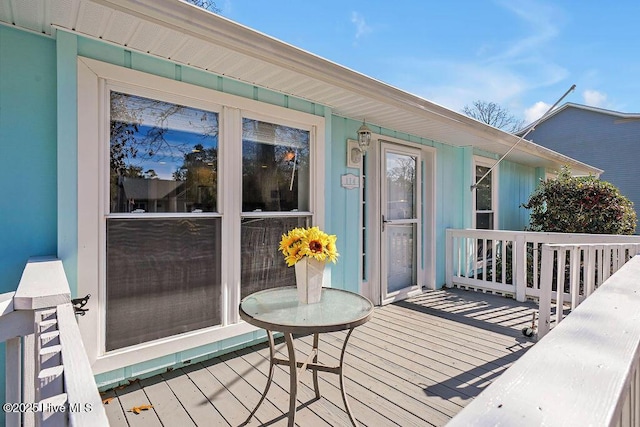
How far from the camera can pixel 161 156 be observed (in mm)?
2389

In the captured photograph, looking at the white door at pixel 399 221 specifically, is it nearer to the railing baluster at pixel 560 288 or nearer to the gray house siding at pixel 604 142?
the railing baluster at pixel 560 288

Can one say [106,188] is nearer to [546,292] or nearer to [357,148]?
[357,148]

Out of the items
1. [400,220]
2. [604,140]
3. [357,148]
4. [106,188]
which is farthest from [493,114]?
[106,188]

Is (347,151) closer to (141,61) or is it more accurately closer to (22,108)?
(141,61)

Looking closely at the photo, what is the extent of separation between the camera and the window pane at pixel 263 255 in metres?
2.89

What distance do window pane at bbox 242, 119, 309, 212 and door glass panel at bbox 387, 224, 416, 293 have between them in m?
1.60

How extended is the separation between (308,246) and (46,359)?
1.30 metres

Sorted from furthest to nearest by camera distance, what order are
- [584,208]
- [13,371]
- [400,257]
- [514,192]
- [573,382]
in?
[514,192] < [584,208] < [400,257] < [13,371] < [573,382]

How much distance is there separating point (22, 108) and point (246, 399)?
227 centimetres

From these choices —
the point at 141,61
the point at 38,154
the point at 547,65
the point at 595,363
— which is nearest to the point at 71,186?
the point at 38,154

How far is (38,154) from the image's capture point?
1.97m

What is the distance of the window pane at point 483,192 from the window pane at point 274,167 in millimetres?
3865

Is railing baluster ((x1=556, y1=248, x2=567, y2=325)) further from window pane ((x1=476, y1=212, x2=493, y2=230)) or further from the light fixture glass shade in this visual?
window pane ((x1=476, y1=212, x2=493, y2=230))

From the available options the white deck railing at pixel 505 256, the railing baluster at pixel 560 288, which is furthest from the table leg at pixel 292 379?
the white deck railing at pixel 505 256
